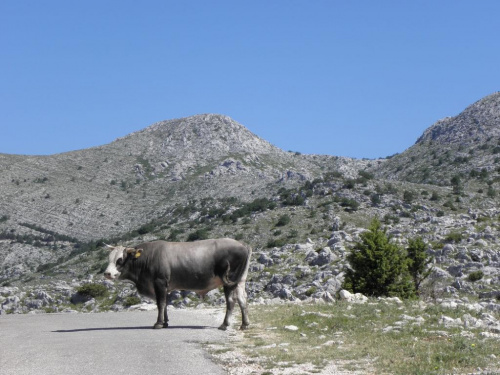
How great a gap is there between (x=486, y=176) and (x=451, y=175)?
14169 mm

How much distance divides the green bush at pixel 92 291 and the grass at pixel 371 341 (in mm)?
47578

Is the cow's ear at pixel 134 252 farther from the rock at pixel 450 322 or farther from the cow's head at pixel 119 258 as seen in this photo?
the rock at pixel 450 322

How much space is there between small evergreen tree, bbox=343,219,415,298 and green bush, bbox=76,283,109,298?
111 ft

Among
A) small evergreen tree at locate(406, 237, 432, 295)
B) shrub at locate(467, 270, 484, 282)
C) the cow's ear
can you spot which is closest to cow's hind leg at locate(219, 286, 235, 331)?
the cow's ear

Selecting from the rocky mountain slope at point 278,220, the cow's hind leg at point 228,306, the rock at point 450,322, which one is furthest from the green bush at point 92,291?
the rock at point 450,322

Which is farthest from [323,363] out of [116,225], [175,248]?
[116,225]

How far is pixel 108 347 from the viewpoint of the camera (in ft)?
51.9

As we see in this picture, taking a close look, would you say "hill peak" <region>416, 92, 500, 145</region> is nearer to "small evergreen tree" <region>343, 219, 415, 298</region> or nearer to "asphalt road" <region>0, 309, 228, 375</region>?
"small evergreen tree" <region>343, 219, 415, 298</region>

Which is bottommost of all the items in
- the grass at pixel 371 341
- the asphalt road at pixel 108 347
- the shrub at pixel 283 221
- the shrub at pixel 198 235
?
the asphalt road at pixel 108 347

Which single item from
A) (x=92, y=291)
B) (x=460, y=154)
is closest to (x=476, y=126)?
(x=460, y=154)

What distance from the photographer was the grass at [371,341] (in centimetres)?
1300

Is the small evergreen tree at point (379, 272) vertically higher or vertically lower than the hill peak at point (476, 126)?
lower

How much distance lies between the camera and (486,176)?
138 m

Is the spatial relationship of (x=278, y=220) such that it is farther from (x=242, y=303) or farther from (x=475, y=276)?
(x=242, y=303)
